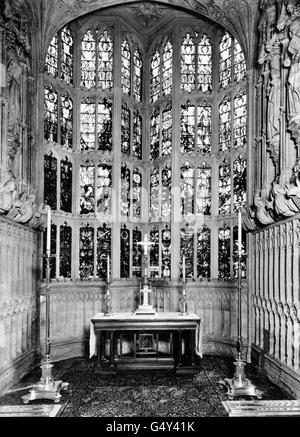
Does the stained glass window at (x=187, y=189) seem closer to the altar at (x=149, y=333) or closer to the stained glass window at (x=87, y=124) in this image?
the stained glass window at (x=87, y=124)

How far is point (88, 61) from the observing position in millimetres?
13570

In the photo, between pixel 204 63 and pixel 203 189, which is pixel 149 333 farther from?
pixel 204 63

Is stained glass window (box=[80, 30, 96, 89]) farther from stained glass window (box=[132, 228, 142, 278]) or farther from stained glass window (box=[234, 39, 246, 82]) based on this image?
stained glass window (box=[132, 228, 142, 278])

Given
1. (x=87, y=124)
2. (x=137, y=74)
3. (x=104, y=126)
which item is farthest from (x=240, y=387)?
(x=137, y=74)

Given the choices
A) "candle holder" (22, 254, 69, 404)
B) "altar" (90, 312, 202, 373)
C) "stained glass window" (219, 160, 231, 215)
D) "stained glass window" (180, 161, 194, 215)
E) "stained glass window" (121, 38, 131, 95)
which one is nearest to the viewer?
"candle holder" (22, 254, 69, 404)

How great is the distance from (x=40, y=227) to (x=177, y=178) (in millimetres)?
4202

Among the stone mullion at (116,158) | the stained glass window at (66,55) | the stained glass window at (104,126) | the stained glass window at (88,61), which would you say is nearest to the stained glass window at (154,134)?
the stone mullion at (116,158)

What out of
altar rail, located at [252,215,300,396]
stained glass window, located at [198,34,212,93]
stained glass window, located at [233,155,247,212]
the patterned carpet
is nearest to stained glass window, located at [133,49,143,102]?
stained glass window, located at [198,34,212,93]

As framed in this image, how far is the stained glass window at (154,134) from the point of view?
13.9 m

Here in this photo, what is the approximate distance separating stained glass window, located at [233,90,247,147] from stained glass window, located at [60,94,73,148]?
15.5 ft

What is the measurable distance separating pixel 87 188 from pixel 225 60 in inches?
218

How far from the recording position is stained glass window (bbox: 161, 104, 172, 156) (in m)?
13.5
